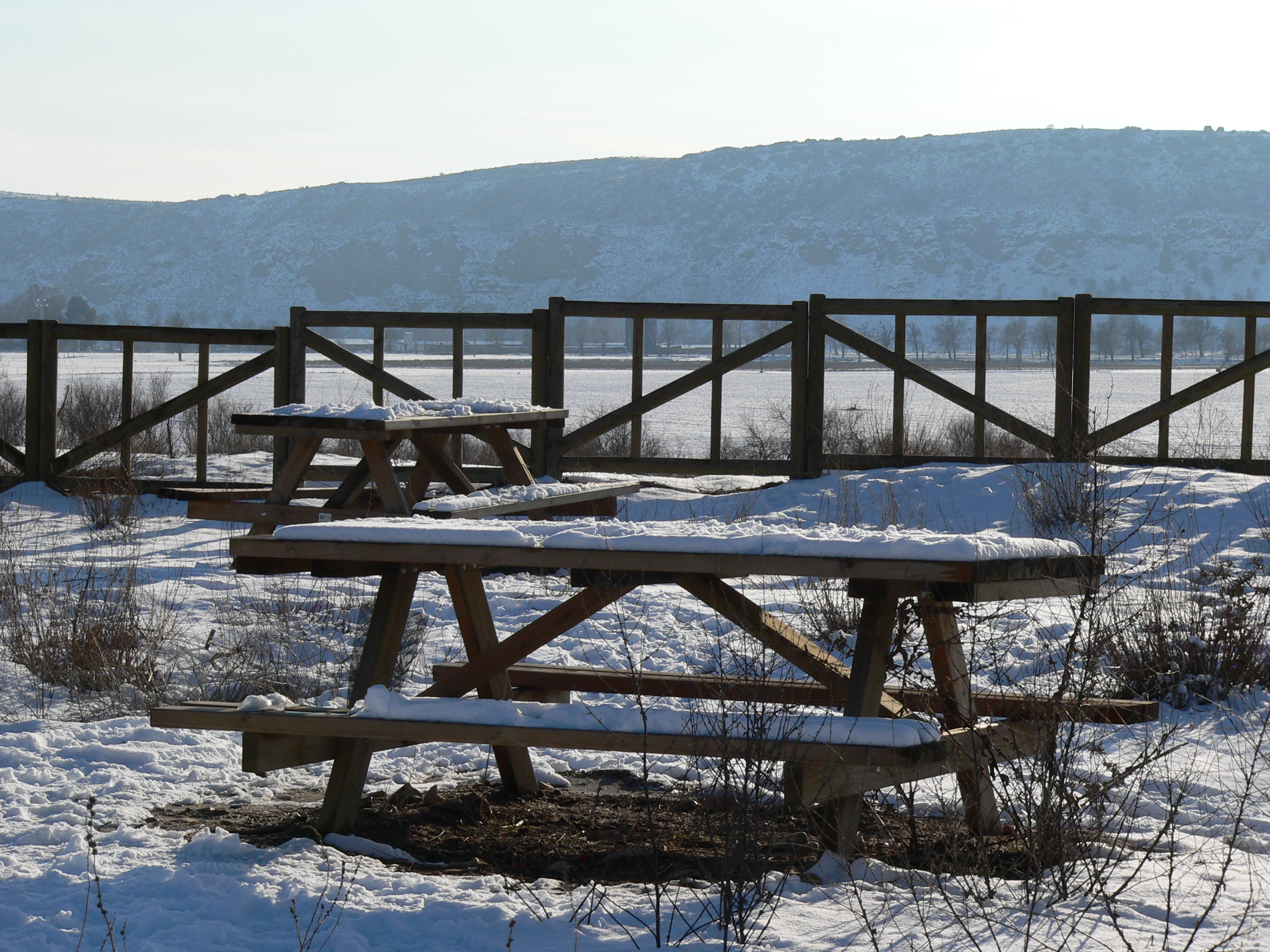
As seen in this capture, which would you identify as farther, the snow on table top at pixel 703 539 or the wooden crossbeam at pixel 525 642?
the wooden crossbeam at pixel 525 642

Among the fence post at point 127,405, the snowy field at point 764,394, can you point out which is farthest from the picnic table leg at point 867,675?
the fence post at point 127,405

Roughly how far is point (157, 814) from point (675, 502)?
6304 mm

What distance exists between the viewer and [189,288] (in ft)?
579

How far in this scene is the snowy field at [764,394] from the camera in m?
20.0

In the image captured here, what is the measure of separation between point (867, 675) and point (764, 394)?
36257mm

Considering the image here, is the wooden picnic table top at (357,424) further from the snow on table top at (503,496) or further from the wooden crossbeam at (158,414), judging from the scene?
the wooden crossbeam at (158,414)

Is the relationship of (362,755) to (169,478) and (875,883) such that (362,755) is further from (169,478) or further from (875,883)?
(169,478)

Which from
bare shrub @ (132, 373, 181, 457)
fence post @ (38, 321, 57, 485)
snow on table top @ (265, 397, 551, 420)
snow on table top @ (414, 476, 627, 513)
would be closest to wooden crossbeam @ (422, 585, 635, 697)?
snow on table top @ (414, 476, 627, 513)

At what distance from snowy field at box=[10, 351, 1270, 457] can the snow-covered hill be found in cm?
9945

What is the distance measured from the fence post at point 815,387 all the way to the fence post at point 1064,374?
5.92 ft

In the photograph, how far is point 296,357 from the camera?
10977 millimetres

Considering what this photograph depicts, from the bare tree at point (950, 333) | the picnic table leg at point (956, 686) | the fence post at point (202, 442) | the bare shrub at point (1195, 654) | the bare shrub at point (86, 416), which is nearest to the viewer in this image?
the picnic table leg at point (956, 686)

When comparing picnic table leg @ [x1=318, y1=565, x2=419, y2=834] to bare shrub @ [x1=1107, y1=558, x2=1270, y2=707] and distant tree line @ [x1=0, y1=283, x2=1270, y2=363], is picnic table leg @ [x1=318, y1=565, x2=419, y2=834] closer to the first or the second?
bare shrub @ [x1=1107, y1=558, x2=1270, y2=707]

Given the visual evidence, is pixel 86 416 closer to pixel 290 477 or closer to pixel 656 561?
pixel 290 477
